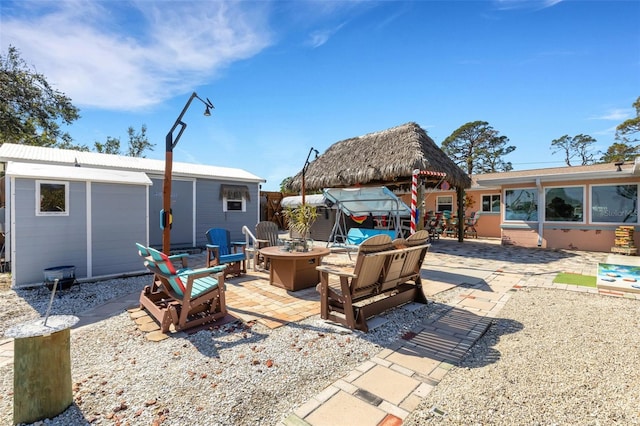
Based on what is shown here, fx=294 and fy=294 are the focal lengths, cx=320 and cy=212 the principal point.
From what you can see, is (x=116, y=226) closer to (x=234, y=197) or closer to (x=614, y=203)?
(x=234, y=197)

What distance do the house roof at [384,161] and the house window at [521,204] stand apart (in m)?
1.58

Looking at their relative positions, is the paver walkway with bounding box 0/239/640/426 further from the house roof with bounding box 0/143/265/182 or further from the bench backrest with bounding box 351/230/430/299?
the house roof with bounding box 0/143/265/182

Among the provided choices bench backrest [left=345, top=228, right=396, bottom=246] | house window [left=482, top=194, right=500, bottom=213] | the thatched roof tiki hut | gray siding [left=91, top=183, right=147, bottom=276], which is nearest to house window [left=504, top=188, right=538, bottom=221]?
the thatched roof tiki hut

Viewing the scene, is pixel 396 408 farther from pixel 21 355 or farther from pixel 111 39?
pixel 111 39

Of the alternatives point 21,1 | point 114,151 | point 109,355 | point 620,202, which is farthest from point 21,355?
point 114,151

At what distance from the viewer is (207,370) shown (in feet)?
8.11

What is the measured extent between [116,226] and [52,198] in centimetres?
110

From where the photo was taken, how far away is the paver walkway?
1988mm

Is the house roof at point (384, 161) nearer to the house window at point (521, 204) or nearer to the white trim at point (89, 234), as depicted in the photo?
the house window at point (521, 204)

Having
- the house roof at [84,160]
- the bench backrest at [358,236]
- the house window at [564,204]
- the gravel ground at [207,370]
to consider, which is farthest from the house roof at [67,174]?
the house window at [564,204]

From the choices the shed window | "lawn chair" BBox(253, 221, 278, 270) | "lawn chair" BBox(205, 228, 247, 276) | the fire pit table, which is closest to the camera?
the fire pit table

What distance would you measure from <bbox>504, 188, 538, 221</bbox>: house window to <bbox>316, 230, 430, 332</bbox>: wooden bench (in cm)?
884

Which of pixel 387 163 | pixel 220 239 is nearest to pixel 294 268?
pixel 220 239

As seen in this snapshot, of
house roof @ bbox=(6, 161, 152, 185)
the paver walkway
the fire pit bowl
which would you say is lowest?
the paver walkway
